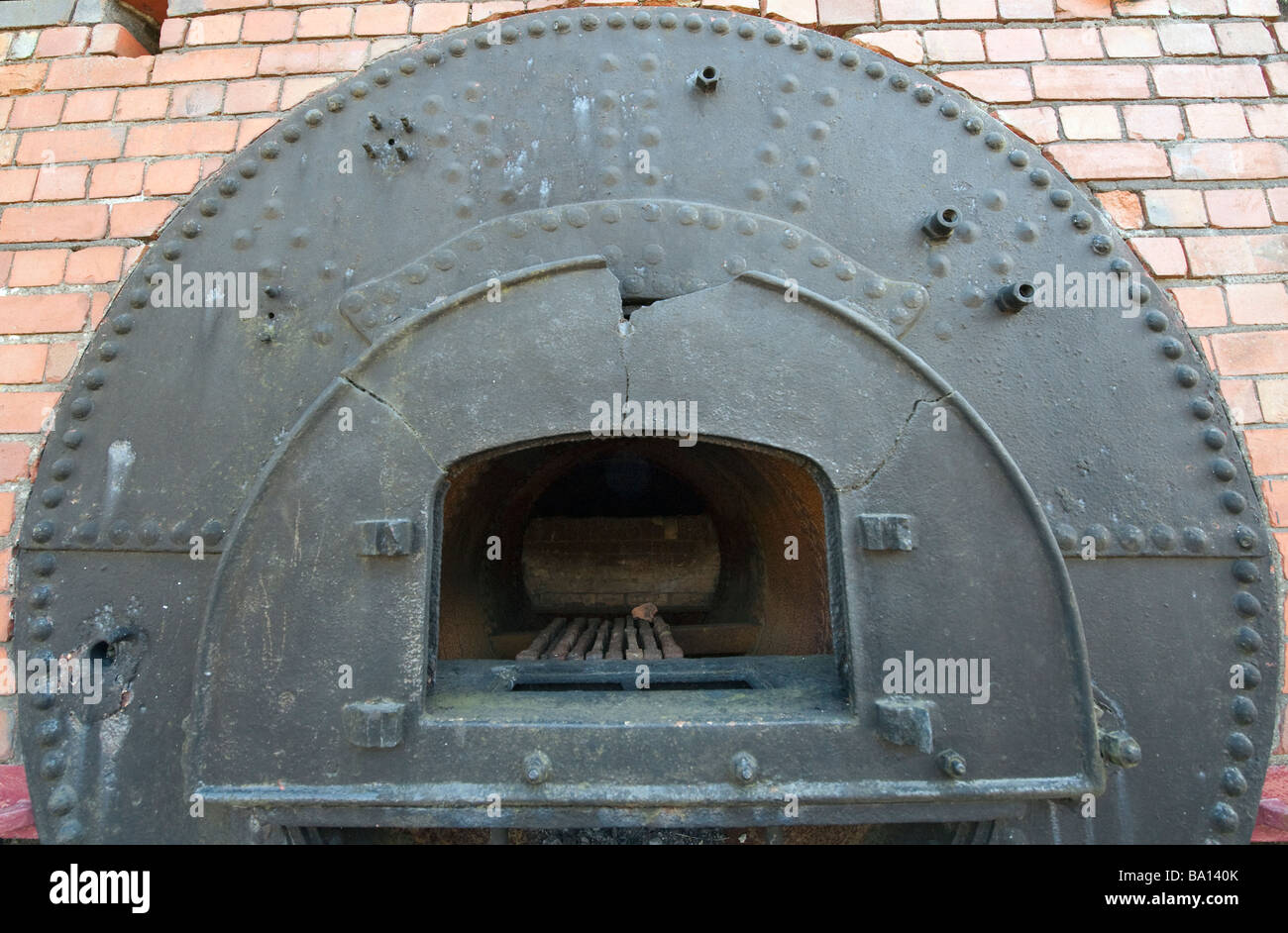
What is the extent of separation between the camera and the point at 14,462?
1312 mm

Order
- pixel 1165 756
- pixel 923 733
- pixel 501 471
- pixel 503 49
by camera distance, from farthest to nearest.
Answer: pixel 501 471, pixel 503 49, pixel 1165 756, pixel 923 733

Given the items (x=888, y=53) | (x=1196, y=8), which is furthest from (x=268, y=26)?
(x=1196, y=8)

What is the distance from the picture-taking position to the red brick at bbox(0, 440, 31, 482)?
1.31 m

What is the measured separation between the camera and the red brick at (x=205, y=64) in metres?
1.43

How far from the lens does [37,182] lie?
4.64 feet

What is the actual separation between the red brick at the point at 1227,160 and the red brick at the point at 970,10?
1.55 feet

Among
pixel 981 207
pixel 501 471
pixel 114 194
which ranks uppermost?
pixel 114 194

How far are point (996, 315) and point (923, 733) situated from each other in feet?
2.52

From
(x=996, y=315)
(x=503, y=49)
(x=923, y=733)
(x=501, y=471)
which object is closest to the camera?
(x=923, y=733)

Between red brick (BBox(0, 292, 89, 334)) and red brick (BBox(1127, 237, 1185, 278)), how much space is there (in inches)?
83.6

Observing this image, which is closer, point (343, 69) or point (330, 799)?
point (330, 799)

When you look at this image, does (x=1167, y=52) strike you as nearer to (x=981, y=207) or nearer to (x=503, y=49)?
(x=981, y=207)

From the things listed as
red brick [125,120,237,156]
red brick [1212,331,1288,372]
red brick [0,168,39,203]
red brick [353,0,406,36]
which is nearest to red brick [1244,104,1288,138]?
red brick [1212,331,1288,372]

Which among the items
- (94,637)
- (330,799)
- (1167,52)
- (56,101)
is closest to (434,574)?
(330,799)
